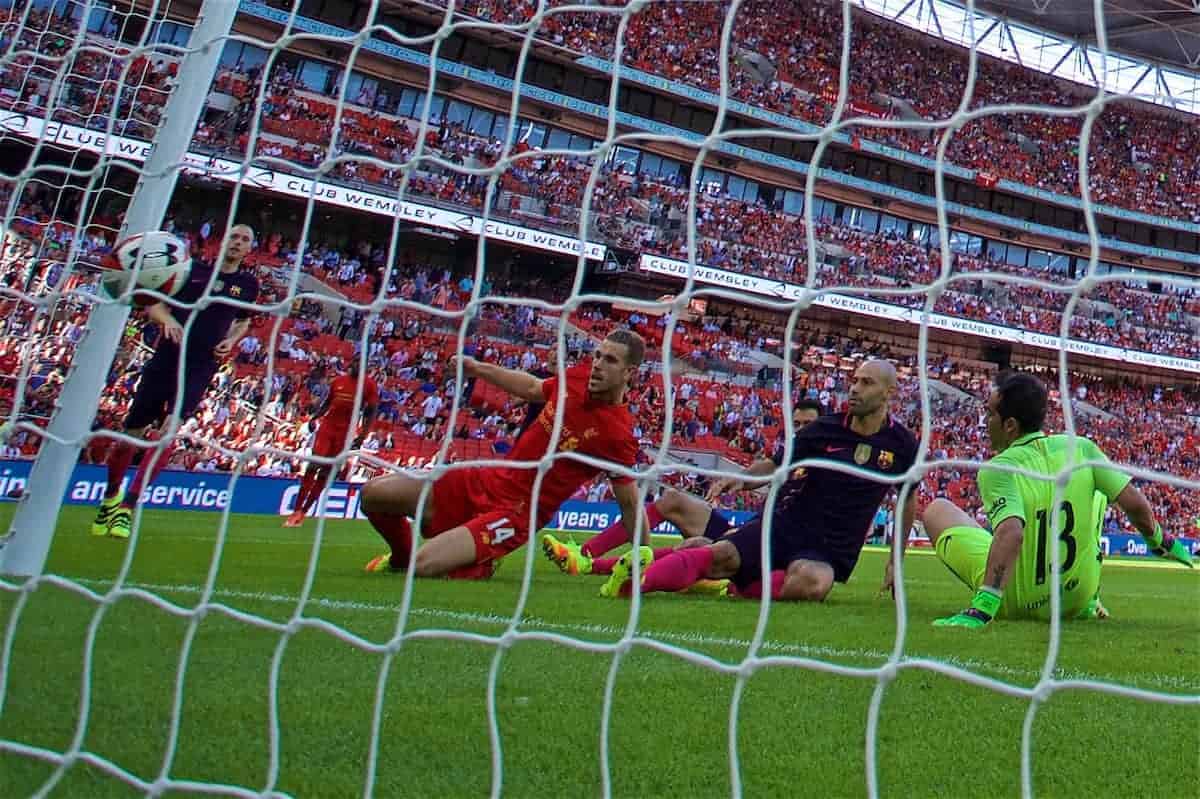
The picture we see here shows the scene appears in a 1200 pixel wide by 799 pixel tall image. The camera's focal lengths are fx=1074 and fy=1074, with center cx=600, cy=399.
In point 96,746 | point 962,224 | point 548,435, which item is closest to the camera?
point 96,746

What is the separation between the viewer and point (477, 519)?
502cm

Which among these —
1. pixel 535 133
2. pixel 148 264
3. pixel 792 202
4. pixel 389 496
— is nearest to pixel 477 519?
pixel 389 496

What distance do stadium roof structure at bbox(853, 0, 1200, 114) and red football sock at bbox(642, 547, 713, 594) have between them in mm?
28830

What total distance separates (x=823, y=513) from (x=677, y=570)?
2.63 ft

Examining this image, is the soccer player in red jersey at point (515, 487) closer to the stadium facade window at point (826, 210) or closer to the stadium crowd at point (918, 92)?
the stadium crowd at point (918, 92)

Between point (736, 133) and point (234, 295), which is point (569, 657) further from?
point (234, 295)

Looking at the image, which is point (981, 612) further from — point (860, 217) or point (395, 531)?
point (860, 217)

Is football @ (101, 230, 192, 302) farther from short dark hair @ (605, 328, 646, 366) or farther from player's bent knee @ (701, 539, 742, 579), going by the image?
player's bent knee @ (701, 539, 742, 579)

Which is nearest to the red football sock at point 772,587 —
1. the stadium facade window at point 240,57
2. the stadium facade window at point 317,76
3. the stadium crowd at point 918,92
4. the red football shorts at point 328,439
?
the red football shorts at point 328,439

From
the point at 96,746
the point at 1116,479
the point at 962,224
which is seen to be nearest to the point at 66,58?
the point at 96,746

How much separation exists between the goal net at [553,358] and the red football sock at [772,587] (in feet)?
0.96

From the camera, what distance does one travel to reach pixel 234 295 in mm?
6016

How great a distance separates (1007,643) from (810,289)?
224cm

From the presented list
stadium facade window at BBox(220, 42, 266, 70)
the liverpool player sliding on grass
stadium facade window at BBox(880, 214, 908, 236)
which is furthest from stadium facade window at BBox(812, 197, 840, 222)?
the liverpool player sliding on grass
